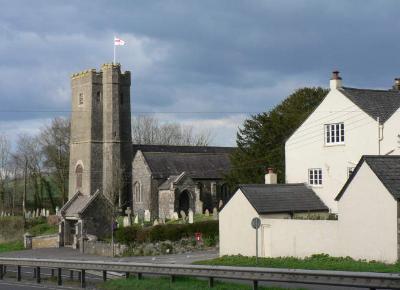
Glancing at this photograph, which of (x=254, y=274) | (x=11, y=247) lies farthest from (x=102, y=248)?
(x=254, y=274)

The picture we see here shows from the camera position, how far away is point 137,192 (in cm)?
7244

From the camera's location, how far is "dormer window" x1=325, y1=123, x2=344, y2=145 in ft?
125

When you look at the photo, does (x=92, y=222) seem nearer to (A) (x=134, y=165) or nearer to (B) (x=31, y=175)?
(A) (x=134, y=165)

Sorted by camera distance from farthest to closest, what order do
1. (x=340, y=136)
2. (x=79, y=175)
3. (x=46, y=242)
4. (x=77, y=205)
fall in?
(x=79, y=175), (x=46, y=242), (x=77, y=205), (x=340, y=136)

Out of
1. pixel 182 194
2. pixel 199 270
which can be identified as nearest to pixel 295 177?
pixel 199 270

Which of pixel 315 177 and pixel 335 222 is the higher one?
pixel 315 177

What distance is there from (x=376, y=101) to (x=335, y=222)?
12392mm

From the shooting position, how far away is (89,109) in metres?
74.8

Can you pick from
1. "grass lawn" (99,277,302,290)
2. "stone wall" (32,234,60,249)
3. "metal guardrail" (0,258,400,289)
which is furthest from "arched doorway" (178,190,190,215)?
"grass lawn" (99,277,302,290)

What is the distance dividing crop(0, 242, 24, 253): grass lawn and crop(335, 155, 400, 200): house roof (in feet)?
111

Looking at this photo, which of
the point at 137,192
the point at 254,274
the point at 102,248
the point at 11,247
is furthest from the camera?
the point at 137,192

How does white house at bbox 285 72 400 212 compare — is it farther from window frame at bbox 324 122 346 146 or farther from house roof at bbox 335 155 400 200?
house roof at bbox 335 155 400 200

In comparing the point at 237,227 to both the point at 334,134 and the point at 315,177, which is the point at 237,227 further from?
the point at 334,134

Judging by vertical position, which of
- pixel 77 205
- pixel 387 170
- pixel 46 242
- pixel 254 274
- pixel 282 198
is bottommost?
pixel 46 242
